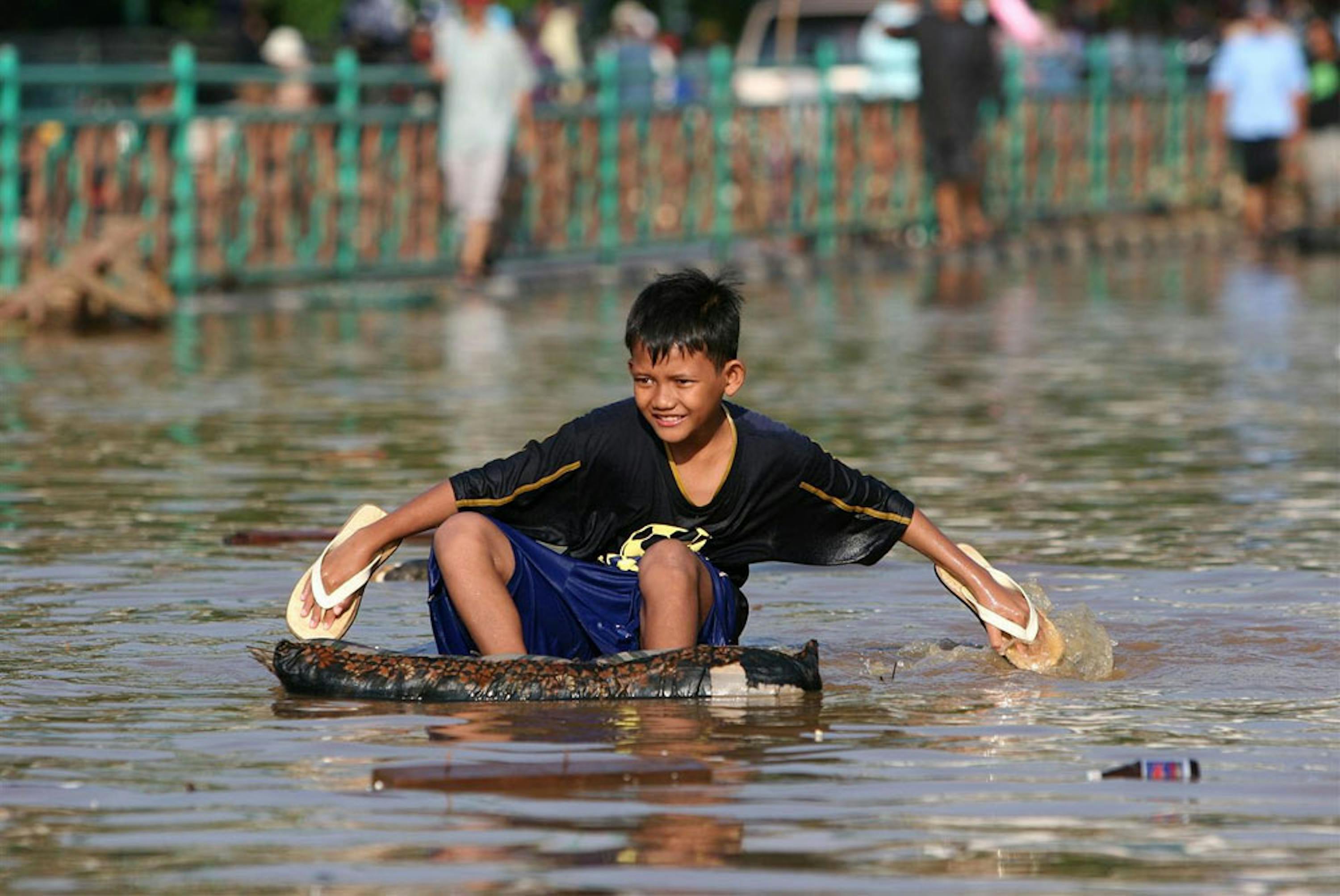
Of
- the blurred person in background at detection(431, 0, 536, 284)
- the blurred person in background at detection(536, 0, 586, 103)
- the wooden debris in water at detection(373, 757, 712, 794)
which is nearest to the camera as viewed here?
the wooden debris in water at detection(373, 757, 712, 794)

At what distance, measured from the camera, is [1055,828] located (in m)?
4.98

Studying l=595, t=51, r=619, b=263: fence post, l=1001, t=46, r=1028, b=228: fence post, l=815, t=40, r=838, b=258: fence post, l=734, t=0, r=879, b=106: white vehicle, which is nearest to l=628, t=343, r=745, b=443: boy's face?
l=595, t=51, r=619, b=263: fence post

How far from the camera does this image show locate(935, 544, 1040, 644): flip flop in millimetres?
6625

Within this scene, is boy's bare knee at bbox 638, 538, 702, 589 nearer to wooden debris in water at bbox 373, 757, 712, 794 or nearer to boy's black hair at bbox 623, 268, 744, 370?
boy's black hair at bbox 623, 268, 744, 370

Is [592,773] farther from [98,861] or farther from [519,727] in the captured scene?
[98,861]

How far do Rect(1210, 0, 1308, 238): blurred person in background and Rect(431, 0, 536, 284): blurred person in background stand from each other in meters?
8.51

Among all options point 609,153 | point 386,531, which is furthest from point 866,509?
point 609,153

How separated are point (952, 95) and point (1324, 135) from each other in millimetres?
4592

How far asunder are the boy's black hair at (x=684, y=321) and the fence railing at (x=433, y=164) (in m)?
11.4

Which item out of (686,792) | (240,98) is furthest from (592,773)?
(240,98)

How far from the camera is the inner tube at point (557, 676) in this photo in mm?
6266

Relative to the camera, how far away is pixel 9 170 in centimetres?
1752

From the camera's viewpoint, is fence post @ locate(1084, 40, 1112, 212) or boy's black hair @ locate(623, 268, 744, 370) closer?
boy's black hair @ locate(623, 268, 744, 370)

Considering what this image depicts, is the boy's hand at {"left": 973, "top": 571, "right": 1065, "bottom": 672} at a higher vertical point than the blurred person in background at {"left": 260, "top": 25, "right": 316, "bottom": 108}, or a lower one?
lower
